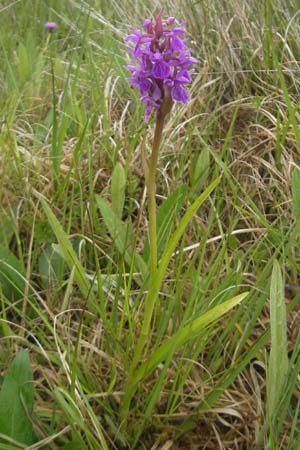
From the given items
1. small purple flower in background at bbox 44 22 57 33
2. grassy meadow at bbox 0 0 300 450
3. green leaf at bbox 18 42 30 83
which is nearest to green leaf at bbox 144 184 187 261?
grassy meadow at bbox 0 0 300 450

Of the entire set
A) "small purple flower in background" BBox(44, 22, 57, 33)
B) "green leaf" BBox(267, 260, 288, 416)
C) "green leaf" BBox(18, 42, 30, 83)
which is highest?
"green leaf" BBox(18, 42, 30, 83)

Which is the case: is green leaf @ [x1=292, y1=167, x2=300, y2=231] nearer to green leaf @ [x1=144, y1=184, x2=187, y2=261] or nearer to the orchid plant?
green leaf @ [x1=144, y1=184, x2=187, y2=261]

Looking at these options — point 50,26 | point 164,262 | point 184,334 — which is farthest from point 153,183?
point 50,26

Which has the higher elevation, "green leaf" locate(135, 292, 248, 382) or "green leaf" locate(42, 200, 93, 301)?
"green leaf" locate(42, 200, 93, 301)

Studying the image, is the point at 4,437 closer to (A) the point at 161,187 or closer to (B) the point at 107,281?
(B) the point at 107,281

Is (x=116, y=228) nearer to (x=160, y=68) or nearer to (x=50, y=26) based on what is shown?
(x=160, y=68)

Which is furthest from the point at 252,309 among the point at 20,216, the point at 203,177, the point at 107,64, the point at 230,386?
the point at 107,64
